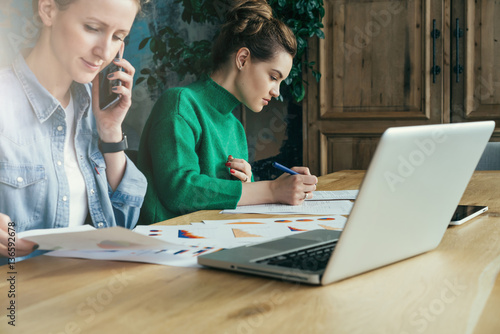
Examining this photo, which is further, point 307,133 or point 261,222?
point 307,133

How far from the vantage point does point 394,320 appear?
1.66ft

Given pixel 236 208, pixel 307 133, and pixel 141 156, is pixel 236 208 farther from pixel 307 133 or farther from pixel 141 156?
pixel 307 133

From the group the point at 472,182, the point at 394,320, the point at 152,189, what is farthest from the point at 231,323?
the point at 472,182

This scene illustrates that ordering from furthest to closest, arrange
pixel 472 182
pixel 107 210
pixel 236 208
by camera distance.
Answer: pixel 472 182
pixel 107 210
pixel 236 208

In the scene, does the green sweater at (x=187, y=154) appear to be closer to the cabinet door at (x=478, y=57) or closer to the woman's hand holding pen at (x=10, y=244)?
the woman's hand holding pen at (x=10, y=244)

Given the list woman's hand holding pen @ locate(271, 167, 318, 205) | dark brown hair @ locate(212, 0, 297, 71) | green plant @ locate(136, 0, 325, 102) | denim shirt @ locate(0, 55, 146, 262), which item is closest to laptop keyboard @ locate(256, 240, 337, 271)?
woman's hand holding pen @ locate(271, 167, 318, 205)

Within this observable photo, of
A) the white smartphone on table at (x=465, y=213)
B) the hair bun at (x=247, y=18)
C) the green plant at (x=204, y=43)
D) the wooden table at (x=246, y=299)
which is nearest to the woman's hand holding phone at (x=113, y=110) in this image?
the hair bun at (x=247, y=18)

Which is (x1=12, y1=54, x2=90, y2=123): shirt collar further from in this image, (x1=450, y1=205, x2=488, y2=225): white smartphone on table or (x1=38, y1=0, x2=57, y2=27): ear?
(x1=450, y1=205, x2=488, y2=225): white smartphone on table

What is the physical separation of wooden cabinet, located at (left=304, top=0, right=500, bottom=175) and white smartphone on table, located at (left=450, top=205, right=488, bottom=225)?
2204mm

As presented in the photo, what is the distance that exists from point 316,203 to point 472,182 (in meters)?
0.71

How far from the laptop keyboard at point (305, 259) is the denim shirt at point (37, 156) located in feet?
2.55

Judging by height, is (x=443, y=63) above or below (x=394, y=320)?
above

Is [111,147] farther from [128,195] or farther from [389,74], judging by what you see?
[389,74]

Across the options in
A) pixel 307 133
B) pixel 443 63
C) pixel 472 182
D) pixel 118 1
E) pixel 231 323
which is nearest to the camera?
pixel 231 323
